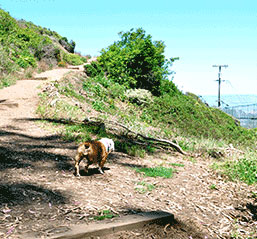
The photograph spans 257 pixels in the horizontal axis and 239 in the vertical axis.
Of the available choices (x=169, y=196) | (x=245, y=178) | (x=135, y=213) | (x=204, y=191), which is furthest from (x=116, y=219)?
(x=245, y=178)

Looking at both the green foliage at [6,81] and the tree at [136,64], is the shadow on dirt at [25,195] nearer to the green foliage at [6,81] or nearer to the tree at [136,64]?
the green foliage at [6,81]

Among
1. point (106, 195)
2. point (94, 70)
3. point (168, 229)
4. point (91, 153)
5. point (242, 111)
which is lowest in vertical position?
point (168, 229)

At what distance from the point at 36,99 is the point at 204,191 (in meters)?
7.71

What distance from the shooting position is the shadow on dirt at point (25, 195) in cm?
312

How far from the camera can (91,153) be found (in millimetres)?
4102

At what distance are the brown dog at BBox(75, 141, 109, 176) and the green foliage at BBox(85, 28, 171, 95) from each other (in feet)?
45.0

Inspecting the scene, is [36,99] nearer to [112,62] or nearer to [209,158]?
[209,158]

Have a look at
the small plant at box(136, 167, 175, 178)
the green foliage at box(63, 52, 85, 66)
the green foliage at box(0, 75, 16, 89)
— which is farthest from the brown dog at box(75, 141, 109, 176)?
the green foliage at box(63, 52, 85, 66)

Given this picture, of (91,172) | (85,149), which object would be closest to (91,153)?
(85,149)

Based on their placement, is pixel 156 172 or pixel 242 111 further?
pixel 242 111

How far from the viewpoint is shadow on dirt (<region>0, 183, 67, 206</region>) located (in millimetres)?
3117

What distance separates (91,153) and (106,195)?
70 cm

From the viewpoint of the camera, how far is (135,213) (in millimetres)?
3182

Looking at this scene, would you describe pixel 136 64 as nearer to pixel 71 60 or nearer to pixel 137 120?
pixel 137 120
